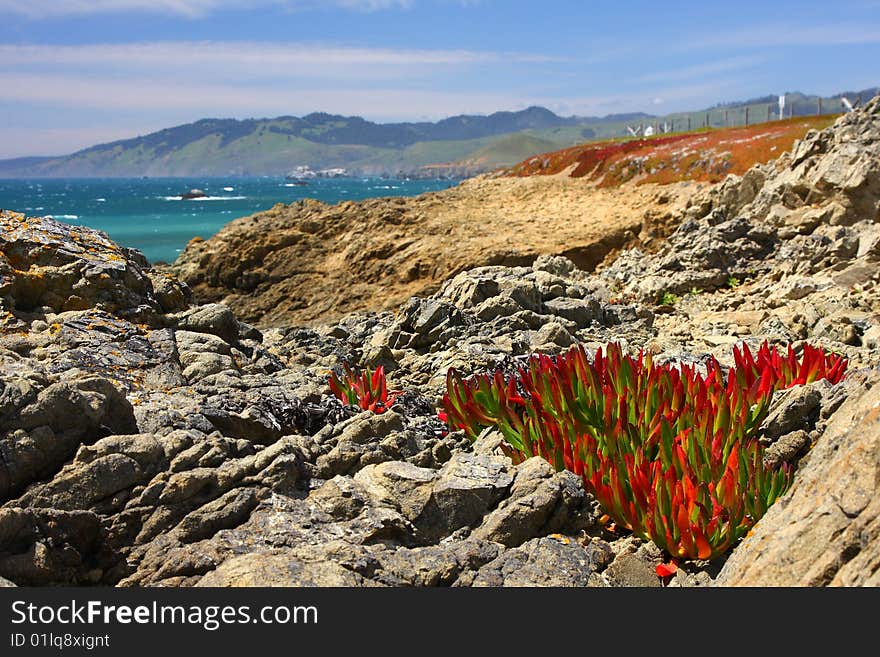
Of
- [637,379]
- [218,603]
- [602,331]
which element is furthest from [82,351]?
[602,331]

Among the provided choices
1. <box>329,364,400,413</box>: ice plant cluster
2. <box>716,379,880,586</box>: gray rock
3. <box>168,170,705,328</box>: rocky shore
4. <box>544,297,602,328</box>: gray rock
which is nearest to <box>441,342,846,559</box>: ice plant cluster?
<box>716,379,880,586</box>: gray rock

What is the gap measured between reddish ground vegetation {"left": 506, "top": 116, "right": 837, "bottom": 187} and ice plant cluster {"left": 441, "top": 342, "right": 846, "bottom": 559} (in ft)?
85.6

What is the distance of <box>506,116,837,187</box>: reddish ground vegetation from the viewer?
31547 mm

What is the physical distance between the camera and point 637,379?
5.76 metres

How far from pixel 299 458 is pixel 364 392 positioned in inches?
82.3

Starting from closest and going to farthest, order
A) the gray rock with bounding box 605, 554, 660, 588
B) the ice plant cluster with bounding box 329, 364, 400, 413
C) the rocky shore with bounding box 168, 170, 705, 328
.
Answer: the gray rock with bounding box 605, 554, 660, 588, the ice plant cluster with bounding box 329, 364, 400, 413, the rocky shore with bounding box 168, 170, 705, 328

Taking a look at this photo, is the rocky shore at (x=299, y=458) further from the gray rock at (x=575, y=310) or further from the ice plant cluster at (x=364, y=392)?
the gray rock at (x=575, y=310)

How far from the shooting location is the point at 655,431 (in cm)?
489

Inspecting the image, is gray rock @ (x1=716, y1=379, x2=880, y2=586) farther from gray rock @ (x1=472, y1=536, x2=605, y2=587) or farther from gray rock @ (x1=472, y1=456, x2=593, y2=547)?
gray rock @ (x1=472, y1=456, x2=593, y2=547)

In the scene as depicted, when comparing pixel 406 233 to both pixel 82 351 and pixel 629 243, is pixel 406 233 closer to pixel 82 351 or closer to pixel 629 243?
pixel 629 243

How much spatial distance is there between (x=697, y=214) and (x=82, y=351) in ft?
54.6

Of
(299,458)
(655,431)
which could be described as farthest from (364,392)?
(655,431)

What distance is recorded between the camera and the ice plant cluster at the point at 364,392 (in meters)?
6.43

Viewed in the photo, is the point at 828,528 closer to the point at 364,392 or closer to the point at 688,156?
the point at 364,392
